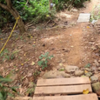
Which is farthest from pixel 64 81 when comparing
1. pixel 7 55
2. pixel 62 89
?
pixel 7 55

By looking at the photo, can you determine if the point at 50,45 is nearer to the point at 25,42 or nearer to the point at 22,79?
the point at 25,42

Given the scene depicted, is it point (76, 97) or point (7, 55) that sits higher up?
point (76, 97)

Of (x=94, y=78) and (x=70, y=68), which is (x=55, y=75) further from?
(x=94, y=78)

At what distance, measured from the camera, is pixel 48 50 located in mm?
3641

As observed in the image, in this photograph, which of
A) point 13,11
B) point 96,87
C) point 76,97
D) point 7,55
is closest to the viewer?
point 76,97

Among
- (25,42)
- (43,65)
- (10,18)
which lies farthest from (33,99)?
(10,18)

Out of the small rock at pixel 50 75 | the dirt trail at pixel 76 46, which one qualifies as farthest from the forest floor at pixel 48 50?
the small rock at pixel 50 75

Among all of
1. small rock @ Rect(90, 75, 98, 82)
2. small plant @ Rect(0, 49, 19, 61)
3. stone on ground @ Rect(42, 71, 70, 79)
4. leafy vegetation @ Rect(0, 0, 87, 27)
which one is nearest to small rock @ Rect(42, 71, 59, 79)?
stone on ground @ Rect(42, 71, 70, 79)

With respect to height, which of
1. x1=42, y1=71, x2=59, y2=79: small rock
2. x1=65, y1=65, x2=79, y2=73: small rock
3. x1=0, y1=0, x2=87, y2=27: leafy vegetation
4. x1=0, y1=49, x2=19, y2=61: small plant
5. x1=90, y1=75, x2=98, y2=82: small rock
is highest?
x1=0, y1=0, x2=87, y2=27: leafy vegetation

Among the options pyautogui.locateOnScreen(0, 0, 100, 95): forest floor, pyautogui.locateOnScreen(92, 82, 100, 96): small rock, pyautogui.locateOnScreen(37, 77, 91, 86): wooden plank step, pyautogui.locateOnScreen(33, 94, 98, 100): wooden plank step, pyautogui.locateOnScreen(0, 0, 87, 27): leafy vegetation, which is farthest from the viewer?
pyautogui.locateOnScreen(0, 0, 87, 27): leafy vegetation

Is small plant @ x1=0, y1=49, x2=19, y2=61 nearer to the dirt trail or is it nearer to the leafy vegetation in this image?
the dirt trail

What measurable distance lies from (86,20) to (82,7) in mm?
2746

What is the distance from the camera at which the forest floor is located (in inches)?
115

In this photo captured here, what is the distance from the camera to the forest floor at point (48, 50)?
2.93 m
